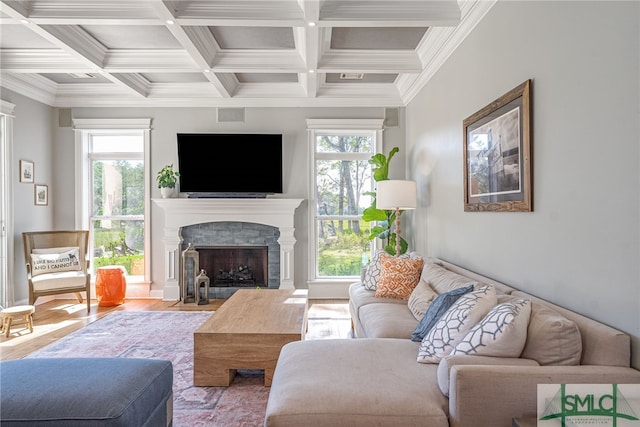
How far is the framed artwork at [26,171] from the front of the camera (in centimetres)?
472

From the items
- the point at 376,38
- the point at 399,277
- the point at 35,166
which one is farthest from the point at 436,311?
the point at 35,166

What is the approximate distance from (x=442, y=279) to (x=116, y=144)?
4.84m

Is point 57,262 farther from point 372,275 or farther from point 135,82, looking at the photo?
point 372,275

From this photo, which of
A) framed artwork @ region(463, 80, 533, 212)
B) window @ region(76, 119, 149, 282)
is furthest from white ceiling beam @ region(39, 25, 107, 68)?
framed artwork @ region(463, 80, 533, 212)

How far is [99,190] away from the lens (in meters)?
5.45

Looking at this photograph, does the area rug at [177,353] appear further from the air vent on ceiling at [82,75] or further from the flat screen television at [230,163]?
the air vent on ceiling at [82,75]

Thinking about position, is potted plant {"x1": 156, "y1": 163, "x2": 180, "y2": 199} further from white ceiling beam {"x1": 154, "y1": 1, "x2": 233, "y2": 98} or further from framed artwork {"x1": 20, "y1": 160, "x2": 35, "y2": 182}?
framed artwork {"x1": 20, "y1": 160, "x2": 35, "y2": 182}

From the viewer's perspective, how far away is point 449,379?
1479 mm

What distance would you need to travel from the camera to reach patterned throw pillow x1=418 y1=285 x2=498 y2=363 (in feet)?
5.87

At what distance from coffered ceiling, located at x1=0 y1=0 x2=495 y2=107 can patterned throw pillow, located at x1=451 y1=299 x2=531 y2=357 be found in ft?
7.37

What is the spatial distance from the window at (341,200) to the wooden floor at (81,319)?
64 centimetres

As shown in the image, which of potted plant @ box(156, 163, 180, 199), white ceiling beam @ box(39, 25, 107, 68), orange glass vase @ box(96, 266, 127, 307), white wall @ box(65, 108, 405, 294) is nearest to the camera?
white ceiling beam @ box(39, 25, 107, 68)

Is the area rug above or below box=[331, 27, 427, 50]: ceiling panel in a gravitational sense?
below

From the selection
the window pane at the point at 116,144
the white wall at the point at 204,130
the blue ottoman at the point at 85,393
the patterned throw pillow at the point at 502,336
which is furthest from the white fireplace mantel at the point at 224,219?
the patterned throw pillow at the point at 502,336
